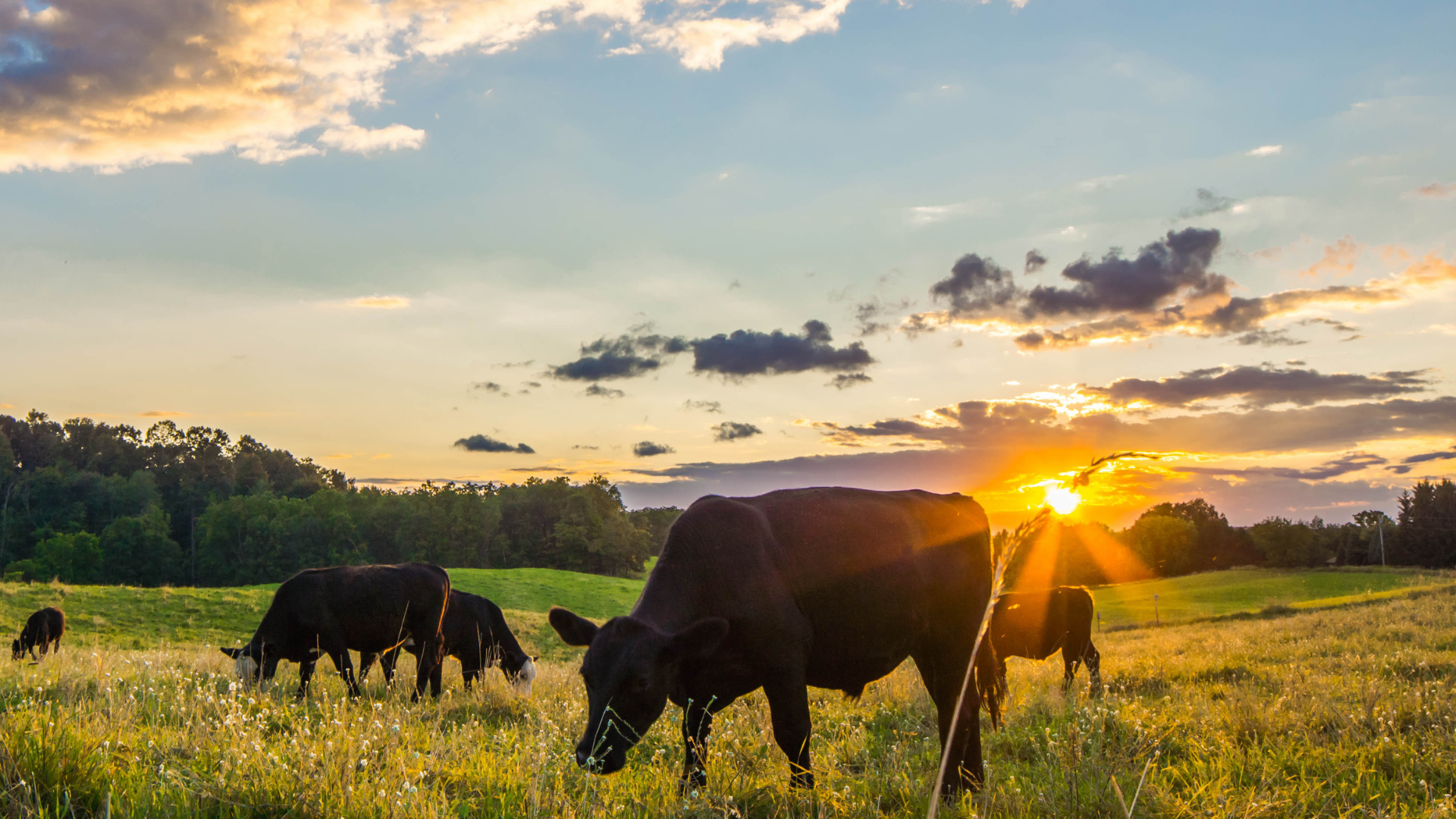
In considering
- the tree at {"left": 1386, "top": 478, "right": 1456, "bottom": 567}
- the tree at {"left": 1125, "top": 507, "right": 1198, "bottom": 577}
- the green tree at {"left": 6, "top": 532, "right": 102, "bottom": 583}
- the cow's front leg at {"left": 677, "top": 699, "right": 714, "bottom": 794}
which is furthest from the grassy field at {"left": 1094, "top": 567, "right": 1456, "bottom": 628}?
the green tree at {"left": 6, "top": 532, "right": 102, "bottom": 583}

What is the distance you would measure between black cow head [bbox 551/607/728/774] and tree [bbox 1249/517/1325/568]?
353ft

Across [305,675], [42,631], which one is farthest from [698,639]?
[42,631]

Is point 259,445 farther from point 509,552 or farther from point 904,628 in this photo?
point 904,628

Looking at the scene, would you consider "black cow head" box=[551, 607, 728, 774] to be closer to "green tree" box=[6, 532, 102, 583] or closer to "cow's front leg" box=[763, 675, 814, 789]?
"cow's front leg" box=[763, 675, 814, 789]

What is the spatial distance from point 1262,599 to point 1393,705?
206 feet

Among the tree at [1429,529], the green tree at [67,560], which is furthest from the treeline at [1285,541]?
the green tree at [67,560]

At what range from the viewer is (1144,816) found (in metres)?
5.31

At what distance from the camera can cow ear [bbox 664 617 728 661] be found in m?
5.58

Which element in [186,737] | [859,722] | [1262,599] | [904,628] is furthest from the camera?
[1262,599]

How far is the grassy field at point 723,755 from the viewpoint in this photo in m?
4.23

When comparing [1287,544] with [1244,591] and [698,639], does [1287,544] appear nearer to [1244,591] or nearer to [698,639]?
[1244,591]

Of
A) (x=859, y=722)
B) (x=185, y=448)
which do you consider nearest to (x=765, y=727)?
(x=859, y=722)

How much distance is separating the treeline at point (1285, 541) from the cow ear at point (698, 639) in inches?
3541

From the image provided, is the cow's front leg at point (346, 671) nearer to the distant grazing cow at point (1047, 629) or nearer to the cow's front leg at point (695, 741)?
the cow's front leg at point (695, 741)
